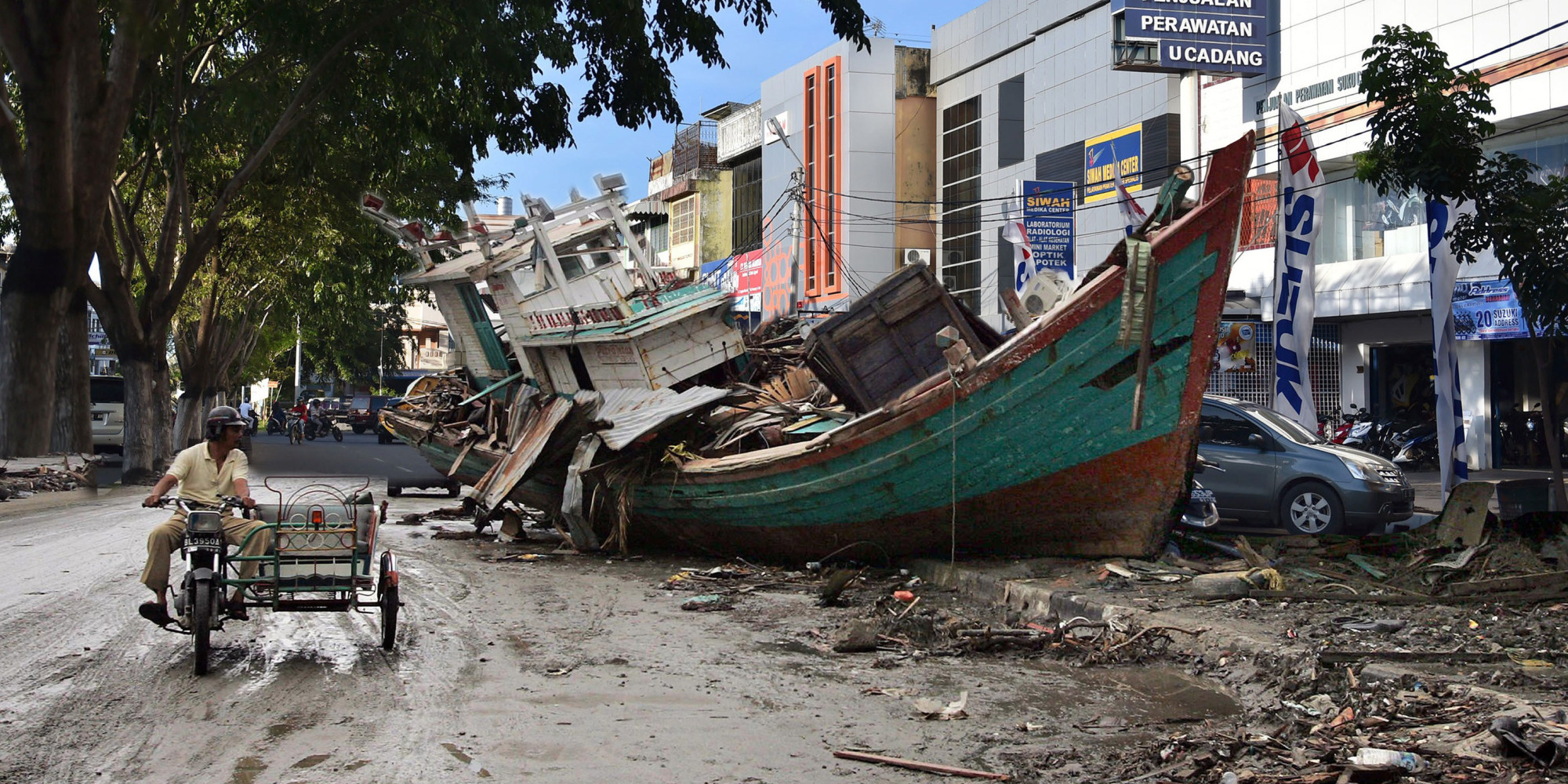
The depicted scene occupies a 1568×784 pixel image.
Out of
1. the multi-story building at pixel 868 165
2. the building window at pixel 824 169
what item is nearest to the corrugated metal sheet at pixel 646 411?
the multi-story building at pixel 868 165

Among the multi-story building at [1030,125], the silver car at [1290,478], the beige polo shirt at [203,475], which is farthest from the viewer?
the multi-story building at [1030,125]

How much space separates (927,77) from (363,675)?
1384 inches

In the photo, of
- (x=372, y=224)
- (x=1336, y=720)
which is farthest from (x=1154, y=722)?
(x=372, y=224)

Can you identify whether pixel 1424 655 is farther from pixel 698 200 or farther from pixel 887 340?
pixel 698 200

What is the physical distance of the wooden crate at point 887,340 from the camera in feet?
33.0

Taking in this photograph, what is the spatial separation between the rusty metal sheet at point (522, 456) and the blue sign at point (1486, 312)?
15.6m

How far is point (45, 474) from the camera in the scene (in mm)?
17594

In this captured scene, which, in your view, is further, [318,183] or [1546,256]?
[318,183]

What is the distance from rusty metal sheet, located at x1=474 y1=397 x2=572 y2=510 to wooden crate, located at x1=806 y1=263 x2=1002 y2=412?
288 cm

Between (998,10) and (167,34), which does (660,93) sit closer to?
(167,34)

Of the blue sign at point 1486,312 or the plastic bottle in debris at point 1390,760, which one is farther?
the blue sign at point 1486,312

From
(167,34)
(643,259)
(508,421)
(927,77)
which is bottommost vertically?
(508,421)

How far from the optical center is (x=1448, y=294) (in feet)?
36.9

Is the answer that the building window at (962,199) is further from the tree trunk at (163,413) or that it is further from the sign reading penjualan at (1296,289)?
the sign reading penjualan at (1296,289)
